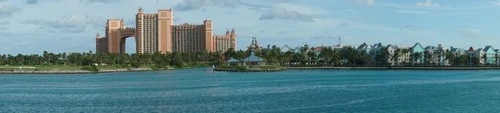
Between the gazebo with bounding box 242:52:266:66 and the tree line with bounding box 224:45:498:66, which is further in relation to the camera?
the tree line with bounding box 224:45:498:66

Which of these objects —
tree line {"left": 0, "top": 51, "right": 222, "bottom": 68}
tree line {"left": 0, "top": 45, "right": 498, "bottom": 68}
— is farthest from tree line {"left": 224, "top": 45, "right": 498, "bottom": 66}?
tree line {"left": 0, "top": 51, "right": 222, "bottom": 68}

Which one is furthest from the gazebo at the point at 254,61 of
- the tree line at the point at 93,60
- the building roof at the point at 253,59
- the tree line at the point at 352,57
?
the tree line at the point at 93,60

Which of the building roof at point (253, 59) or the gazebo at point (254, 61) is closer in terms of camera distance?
the gazebo at point (254, 61)

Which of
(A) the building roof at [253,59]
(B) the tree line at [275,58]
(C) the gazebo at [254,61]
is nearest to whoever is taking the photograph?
(C) the gazebo at [254,61]

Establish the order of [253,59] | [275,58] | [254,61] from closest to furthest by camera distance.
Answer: [254,61] < [253,59] < [275,58]

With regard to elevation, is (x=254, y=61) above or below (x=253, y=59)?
below

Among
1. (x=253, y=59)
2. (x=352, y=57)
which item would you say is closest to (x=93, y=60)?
(x=253, y=59)

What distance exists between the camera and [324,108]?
45.0 m

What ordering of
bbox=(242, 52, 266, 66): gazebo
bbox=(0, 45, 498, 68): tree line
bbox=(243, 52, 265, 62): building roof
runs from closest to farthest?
bbox=(242, 52, 266, 66): gazebo
bbox=(243, 52, 265, 62): building roof
bbox=(0, 45, 498, 68): tree line

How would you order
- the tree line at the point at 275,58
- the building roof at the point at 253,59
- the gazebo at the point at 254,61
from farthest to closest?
the tree line at the point at 275,58
the building roof at the point at 253,59
the gazebo at the point at 254,61

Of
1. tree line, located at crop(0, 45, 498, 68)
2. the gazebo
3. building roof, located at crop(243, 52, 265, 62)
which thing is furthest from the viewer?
tree line, located at crop(0, 45, 498, 68)

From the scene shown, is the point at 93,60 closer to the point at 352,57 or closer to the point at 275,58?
the point at 275,58

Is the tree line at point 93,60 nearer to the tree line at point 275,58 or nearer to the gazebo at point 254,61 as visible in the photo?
the tree line at point 275,58

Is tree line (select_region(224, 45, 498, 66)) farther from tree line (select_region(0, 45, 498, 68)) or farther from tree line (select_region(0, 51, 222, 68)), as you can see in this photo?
tree line (select_region(0, 51, 222, 68))
